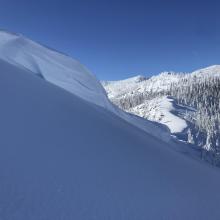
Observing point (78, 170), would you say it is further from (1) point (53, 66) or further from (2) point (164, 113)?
(2) point (164, 113)

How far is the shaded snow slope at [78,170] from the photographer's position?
13.5 ft

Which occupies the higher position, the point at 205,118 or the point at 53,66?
the point at 205,118

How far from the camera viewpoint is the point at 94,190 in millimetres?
4875

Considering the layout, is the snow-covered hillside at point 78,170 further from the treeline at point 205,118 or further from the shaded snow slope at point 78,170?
the treeline at point 205,118

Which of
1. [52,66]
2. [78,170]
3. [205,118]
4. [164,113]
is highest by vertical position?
[205,118]

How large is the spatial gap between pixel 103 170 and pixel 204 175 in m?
4.37

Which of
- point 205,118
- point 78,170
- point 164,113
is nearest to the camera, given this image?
point 78,170

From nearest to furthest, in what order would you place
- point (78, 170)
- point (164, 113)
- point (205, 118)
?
point (78, 170)
point (205, 118)
point (164, 113)

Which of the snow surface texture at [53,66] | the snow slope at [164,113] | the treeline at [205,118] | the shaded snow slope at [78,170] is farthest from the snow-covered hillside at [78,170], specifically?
the snow slope at [164,113]

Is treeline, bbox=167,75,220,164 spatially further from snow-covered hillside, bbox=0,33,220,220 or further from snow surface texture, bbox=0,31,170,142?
snow-covered hillside, bbox=0,33,220,220

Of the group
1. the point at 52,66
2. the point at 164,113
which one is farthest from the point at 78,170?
the point at 164,113

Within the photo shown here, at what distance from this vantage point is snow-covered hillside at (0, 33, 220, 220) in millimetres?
4125

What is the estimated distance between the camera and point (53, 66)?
1548cm

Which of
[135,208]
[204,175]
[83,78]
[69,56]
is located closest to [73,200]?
[135,208]
